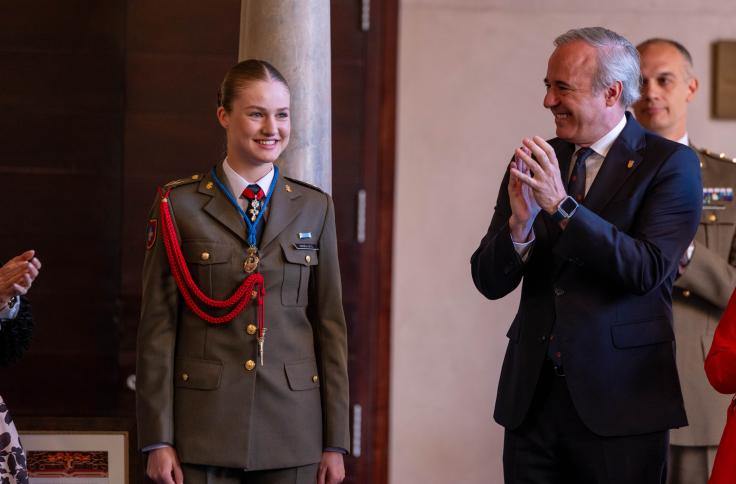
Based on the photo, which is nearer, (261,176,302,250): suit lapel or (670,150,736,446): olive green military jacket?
(261,176,302,250): suit lapel

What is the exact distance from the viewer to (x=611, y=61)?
245 cm

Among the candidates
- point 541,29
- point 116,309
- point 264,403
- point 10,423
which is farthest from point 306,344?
point 541,29

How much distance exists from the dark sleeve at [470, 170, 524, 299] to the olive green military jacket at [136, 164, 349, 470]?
323 millimetres

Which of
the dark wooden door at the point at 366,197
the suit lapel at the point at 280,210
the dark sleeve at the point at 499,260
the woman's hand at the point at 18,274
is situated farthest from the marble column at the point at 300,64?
the dark wooden door at the point at 366,197

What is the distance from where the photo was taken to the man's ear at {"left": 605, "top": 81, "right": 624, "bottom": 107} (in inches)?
96.3

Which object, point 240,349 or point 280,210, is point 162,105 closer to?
point 280,210

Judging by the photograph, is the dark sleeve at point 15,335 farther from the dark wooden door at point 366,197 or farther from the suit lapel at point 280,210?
the dark wooden door at point 366,197

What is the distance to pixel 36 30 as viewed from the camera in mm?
3949

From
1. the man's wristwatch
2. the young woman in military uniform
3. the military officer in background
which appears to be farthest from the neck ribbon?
the military officer in background

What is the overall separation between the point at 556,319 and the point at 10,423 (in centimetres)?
124

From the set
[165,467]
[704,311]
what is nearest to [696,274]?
[704,311]

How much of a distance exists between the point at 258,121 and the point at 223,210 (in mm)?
202

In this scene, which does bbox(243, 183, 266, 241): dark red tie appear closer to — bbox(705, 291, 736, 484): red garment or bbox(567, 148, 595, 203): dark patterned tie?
bbox(567, 148, 595, 203): dark patterned tie

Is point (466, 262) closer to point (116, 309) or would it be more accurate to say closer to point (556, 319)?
point (116, 309)
